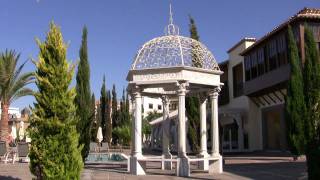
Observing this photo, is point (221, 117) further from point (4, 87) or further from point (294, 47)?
point (4, 87)

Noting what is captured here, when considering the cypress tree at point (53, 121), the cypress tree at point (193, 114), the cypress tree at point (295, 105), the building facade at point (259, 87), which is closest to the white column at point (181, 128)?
the cypress tree at point (53, 121)

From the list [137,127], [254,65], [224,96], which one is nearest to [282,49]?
[254,65]

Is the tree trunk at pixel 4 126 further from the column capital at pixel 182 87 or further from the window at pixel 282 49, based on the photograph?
the window at pixel 282 49

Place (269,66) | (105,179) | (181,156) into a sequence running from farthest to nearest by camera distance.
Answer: (269,66)
(181,156)
(105,179)

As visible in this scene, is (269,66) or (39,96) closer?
(39,96)

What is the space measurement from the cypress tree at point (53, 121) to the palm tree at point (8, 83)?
18.5 meters

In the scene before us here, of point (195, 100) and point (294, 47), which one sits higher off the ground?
point (294, 47)

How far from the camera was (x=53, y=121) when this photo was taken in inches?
→ 398

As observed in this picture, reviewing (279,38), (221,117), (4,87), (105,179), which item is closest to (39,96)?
(105,179)

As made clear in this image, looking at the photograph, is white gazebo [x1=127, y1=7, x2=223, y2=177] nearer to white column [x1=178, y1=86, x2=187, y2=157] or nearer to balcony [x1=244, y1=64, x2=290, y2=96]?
white column [x1=178, y1=86, x2=187, y2=157]

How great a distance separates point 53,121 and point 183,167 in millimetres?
6641

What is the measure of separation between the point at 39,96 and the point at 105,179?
4968 millimetres

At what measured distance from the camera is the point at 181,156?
1585cm

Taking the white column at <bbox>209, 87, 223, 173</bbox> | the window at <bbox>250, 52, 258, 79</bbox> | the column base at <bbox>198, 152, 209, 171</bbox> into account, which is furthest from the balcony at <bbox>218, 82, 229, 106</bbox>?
the white column at <bbox>209, 87, 223, 173</bbox>
